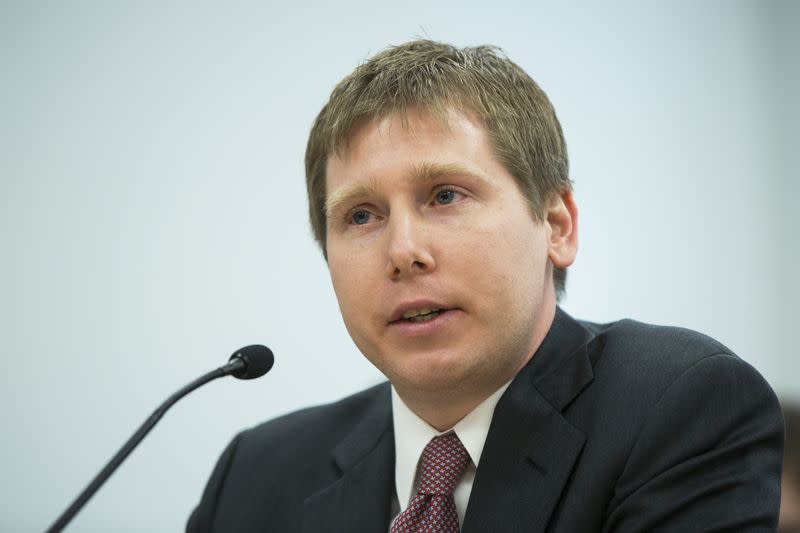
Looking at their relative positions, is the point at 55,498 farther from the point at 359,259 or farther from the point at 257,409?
the point at 359,259

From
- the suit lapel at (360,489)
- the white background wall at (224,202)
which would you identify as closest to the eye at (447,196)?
the suit lapel at (360,489)

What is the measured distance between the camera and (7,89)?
2.70m

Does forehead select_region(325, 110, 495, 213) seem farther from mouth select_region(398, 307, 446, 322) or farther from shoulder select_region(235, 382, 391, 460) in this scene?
shoulder select_region(235, 382, 391, 460)

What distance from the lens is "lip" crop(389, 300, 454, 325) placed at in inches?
56.2

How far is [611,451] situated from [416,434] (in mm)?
442

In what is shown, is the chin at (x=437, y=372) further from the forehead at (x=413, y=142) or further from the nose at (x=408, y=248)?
the forehead at (x=413, y=142)

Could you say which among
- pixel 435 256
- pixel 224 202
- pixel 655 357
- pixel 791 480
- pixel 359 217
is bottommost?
pixel 791 480

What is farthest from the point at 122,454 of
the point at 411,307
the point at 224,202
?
the point at 224,202

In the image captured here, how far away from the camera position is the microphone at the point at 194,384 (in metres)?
1.18

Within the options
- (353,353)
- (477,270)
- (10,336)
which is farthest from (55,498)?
(477,270)

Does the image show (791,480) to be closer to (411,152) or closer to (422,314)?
(422,314)

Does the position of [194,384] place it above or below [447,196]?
below

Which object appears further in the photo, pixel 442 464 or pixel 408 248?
pixel 442 464

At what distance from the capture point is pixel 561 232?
1.71m
